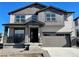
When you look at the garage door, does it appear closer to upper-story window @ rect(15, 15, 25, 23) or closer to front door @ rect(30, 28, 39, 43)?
front door @ rect(30, 28, 39, 43)

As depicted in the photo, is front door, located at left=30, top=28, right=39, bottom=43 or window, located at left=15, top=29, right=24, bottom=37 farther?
window, located at left=15, top=29, right=24, bottom=37

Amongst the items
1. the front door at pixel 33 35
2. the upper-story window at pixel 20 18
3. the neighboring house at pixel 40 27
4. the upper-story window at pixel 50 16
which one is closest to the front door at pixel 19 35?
the neighboring house at pixel 40 27

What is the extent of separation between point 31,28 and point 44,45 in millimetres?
3451

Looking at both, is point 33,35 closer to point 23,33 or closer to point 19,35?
point 23,33

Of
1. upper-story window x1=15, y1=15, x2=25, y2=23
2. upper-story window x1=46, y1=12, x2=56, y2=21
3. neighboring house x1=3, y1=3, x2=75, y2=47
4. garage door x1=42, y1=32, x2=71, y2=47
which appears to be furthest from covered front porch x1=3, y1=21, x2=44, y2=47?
upper-story window x1=46, y1=12, x2=56, y2=21

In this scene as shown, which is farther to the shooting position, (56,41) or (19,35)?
(19,35)

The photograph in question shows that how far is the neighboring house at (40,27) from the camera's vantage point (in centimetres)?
2007

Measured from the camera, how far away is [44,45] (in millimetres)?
19688

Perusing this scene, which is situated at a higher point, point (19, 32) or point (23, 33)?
point (19, 32)

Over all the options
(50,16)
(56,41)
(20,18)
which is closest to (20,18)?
(20,18)

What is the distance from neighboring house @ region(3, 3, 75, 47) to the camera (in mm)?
20070

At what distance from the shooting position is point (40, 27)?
20609 millimetres

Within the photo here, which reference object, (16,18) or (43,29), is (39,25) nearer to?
(43,29)

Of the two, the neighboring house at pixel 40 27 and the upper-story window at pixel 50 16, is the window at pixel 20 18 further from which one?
the upper-story window at pixel 50 16
